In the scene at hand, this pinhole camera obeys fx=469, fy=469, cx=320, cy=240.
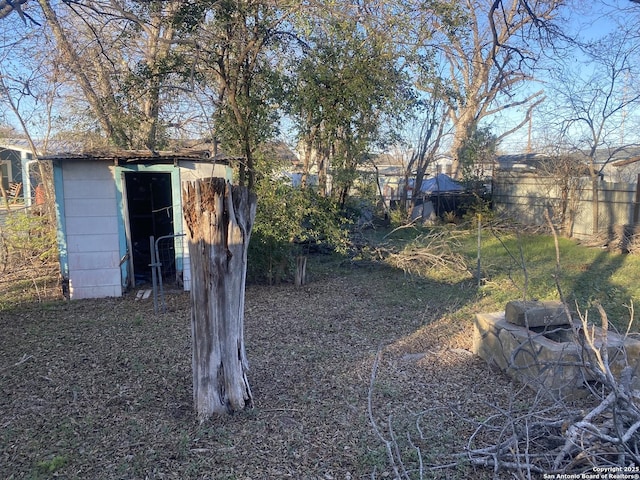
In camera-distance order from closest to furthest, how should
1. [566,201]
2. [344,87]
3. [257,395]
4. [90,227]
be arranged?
[257,395] → [90,227] → [344,87] → [566,201]

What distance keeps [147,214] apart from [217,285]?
6957 millimetres

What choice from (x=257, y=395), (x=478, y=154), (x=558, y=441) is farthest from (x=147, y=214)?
(x=478, y=154)

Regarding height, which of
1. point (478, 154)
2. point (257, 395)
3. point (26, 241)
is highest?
point (478, 154)

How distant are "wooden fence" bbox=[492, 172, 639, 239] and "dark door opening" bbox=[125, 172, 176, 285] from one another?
320 inches

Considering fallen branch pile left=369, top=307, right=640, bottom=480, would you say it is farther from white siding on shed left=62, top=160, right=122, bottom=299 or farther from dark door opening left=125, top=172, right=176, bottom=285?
dark door opening left=125, top=172, right=176, bottom=285

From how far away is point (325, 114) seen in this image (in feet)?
25.3

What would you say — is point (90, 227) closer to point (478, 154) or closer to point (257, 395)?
point (257, 395)

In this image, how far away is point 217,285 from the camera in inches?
129

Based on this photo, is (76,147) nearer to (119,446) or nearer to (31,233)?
(31,233)

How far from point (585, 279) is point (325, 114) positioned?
5.34 metres

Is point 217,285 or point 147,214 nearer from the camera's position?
point 217,285

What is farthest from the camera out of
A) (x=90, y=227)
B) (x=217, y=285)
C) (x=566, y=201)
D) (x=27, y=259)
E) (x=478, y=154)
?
(x=478, y=154)

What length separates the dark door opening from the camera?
9.15m

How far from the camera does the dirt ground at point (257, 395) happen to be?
286cm
